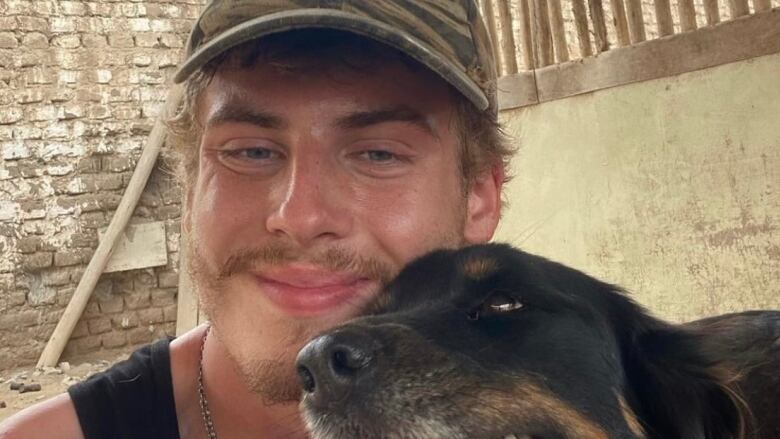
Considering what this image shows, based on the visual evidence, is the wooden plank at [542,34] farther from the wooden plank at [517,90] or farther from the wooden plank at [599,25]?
the wooden plank at [599,25]

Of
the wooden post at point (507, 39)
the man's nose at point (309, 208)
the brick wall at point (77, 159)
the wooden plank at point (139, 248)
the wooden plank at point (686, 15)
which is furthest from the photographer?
the wooden plank at point (139, 248)

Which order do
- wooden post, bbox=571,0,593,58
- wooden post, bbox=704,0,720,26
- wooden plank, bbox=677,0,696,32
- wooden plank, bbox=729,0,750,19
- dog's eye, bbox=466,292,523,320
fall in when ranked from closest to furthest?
dog's eye, bbox=466,292,523,320, wooden plank, bbox=729,0,750,19, wooden post, bbox=704,0,720,26, wooden plank, bbox=677,0,696,32, wooden post, bbox=571,0,593,58

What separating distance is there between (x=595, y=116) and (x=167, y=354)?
4.18 meters

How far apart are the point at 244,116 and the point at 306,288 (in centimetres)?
→ 43

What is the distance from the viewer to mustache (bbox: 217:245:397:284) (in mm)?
1850

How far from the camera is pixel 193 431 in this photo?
222 centimetres

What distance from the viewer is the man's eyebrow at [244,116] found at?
1.91m

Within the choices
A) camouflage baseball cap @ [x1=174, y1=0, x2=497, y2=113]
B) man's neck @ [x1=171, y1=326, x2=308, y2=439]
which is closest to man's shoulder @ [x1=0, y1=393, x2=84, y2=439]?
man's neck @ [x1=171, y1=326, x2=308, y2=439]

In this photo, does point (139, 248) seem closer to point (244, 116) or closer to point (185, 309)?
point (185, 309)

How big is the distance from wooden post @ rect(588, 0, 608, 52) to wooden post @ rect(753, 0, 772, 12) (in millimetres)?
1101

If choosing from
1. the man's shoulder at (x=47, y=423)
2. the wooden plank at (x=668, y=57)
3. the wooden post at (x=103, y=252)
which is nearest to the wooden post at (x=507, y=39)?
the wooden plank at (x=668, y=57)

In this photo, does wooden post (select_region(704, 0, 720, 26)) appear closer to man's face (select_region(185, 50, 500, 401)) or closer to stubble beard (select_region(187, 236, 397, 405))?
man's face (select_region(185, 50, 500, 401))

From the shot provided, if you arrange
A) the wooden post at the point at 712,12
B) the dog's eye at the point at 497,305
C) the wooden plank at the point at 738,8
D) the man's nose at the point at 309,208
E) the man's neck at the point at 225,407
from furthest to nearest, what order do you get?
the wooden post at the point at 712,12
the wooden plank at the point at 738,8
the man's neck at the point at 225,407
the man's nose at the point at 309,208
the dog's eye at the point at 497,305

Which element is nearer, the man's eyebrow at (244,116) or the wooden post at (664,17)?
the man's eyebrow at (244,116)
